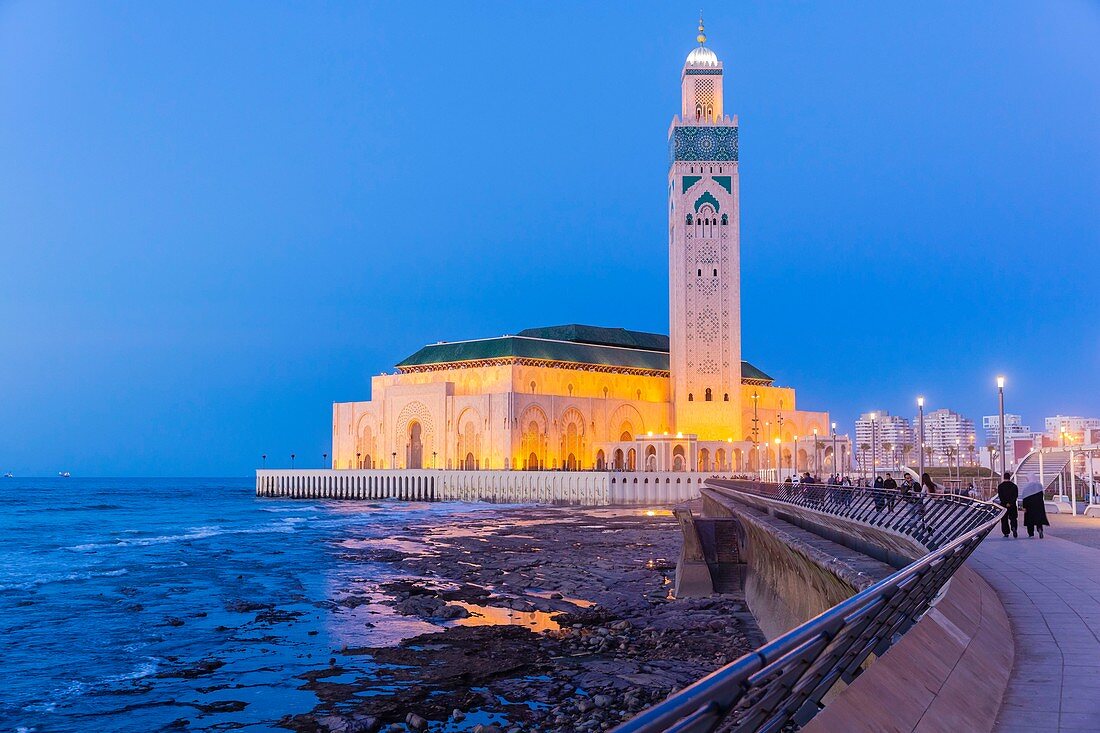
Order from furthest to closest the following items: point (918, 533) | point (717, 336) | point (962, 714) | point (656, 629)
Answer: point (717, 336) < point (656, 629) < point (918, 533) < point (962, 714)

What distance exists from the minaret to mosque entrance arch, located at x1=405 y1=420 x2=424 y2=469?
21.6 m

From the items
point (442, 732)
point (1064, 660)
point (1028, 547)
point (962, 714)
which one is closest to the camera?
point (962, 714)

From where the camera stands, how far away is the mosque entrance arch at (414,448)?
8356 centimetres

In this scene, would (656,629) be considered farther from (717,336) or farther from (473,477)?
(717,336)

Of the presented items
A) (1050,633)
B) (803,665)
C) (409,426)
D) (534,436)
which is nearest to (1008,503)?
(1050,633)

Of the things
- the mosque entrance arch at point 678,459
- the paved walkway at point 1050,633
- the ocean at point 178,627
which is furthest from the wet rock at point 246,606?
the mosque entrance arch at point 678,459

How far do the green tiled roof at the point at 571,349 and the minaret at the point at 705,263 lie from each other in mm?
6871

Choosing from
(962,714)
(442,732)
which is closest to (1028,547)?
(442,732)

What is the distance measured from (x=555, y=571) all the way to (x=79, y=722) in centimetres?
1647

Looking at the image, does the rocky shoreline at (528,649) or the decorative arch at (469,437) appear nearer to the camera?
the rocky shoreline at (528,649)

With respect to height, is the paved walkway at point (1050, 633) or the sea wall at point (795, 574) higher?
the paved walkway at point (1050, 633)

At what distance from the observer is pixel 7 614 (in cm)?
2120

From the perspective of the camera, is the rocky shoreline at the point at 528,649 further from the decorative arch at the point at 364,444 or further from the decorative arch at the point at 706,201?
the decorative arch at the point at 364,444

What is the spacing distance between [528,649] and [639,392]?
71.7 meters
